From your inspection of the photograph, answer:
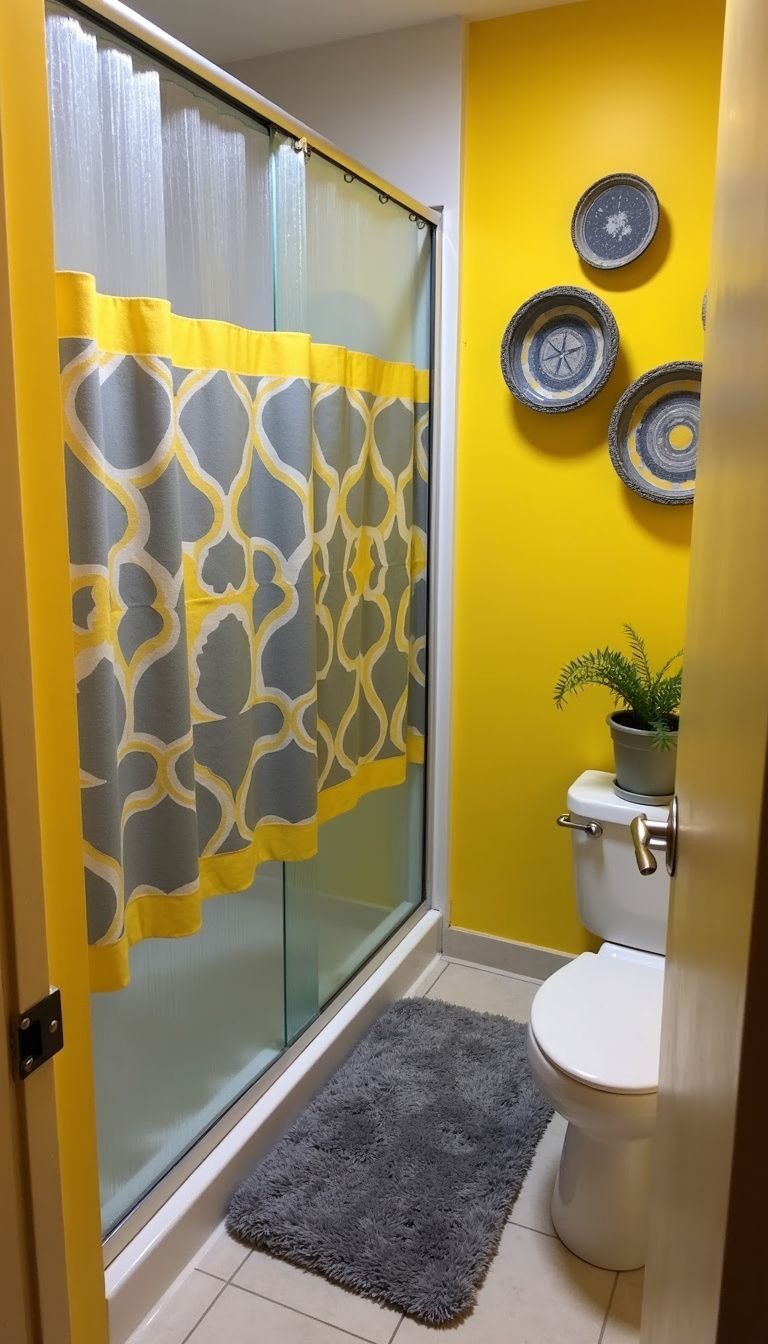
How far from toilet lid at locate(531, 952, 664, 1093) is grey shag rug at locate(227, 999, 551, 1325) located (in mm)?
363

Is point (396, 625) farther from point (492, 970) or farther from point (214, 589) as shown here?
point (492, 970)

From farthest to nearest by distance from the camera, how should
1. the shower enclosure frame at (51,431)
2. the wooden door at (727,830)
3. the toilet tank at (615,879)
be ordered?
1. the toilet tank at (615,879)
2. the shower enclosure frame at (51,431)
3. the wooden door at (727,830)

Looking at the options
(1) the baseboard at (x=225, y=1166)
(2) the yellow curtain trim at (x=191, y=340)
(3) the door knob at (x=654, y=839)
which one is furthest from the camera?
(1) the baseboard at (x=225, y=1166)

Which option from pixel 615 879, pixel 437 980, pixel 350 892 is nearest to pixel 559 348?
pixel 615 879

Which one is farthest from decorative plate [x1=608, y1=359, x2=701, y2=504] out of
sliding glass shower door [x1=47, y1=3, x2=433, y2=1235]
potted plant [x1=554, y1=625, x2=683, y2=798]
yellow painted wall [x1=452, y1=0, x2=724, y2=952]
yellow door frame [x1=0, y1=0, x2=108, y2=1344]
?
yellow door frame [x1=0, y1=0, x2=108, y2=1344]

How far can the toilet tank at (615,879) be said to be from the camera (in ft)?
6.83

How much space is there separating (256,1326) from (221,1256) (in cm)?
15

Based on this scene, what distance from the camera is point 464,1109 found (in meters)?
2.03

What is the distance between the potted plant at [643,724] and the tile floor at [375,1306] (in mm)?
933

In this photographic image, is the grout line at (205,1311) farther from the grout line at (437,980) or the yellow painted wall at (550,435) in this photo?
the yellow painted wall at (550,435)

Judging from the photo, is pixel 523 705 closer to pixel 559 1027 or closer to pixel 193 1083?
pixel 559 1027

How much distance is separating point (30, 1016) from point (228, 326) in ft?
3.89

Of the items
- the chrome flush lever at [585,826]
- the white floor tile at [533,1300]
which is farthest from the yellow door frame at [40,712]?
the chrome flush lever at [585,826]

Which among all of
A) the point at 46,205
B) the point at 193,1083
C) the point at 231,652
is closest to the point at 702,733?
the point at 46,205
